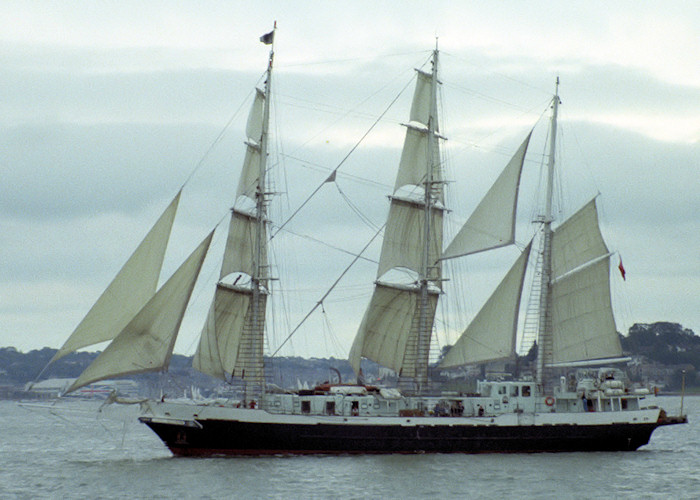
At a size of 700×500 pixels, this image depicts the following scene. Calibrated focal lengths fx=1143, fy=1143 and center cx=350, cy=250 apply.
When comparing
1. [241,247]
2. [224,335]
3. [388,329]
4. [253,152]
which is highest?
[253,152]

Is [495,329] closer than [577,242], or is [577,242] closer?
[495,329]

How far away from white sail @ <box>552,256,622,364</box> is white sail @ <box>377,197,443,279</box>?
7904mm

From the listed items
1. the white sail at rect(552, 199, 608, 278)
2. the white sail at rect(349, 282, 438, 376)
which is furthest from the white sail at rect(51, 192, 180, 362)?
the white sail at rect(552, 199, 608, 278)

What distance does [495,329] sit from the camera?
A: 66750 mm

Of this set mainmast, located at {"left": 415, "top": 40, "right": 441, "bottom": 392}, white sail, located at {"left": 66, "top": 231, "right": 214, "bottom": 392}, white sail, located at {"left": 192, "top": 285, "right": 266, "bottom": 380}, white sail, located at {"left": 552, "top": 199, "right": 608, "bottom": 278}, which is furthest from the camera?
mainmast, located at {"left": 415, "top": 40, "right": 441, "bottom": 392}

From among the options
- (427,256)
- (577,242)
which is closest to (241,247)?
(427,256)

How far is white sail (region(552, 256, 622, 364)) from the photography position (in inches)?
2640

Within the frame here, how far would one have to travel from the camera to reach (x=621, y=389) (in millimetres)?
65750

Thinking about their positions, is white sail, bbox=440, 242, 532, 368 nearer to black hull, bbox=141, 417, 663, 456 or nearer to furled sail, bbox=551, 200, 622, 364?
furled sail, bbox=551, 200, 622, 364

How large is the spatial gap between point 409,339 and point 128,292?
61.1ft

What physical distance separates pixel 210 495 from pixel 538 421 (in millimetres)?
21636

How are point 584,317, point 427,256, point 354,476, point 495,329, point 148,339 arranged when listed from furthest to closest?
point 427,256 < point 584,317 < point 495,329 < point 148,339 < point 354,476

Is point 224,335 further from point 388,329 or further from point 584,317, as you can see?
point 584,317

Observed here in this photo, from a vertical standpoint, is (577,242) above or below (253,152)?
below
